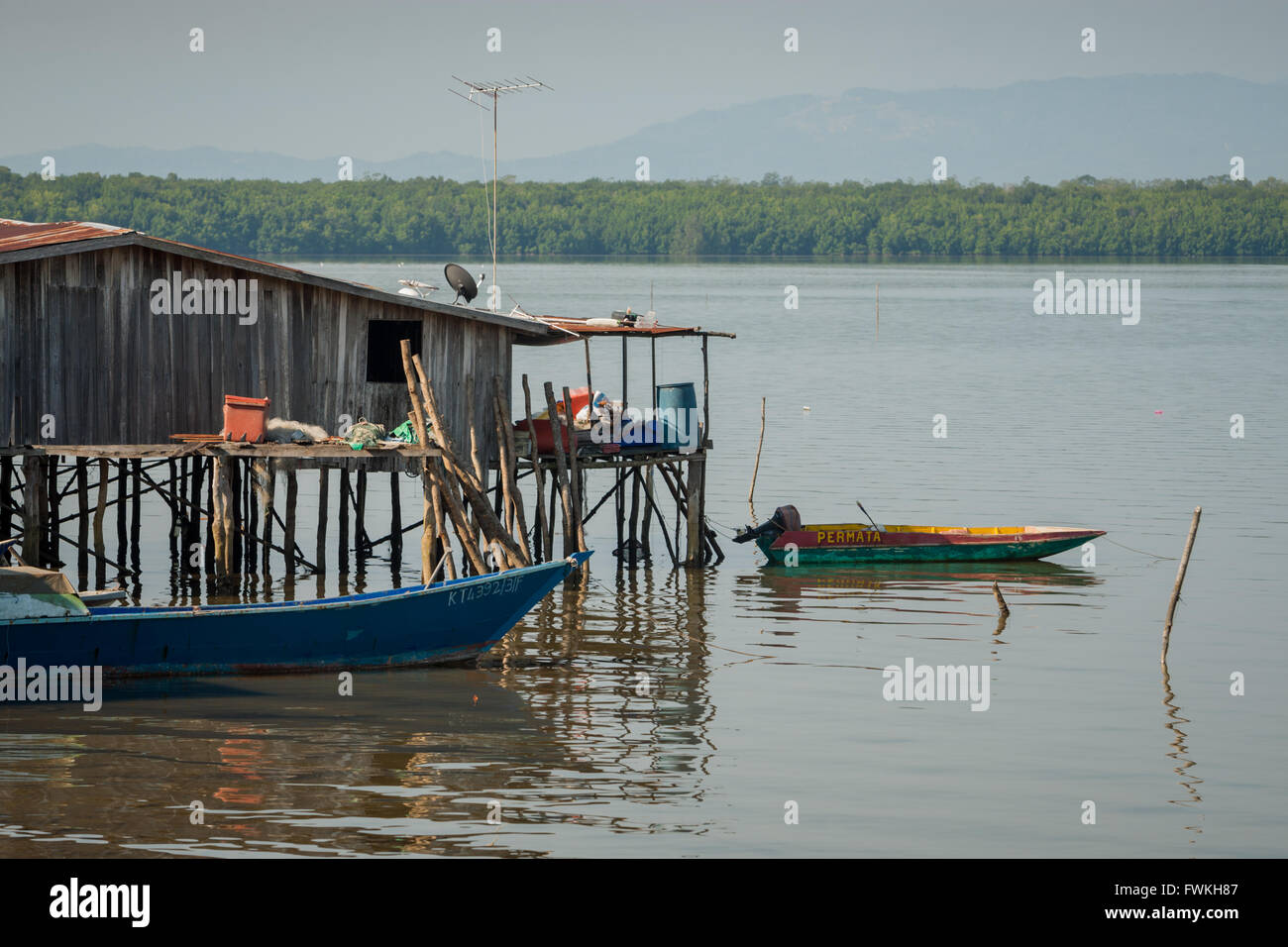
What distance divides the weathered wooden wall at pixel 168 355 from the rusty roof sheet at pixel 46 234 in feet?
0.93

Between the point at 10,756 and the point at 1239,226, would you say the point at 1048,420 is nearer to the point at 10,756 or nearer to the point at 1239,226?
the point at 10,756

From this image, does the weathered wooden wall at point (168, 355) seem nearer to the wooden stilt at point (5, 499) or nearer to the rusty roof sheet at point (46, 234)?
the rusty roof sheet at point (46, 234)

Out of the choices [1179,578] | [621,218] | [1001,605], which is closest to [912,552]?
[1001,605]

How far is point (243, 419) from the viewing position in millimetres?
23750

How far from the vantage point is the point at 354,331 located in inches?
1005

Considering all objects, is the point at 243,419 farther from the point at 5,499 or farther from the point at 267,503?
the point at 5,499

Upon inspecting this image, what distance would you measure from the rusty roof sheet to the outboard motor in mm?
12320

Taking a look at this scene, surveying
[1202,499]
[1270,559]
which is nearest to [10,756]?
[1270,559]

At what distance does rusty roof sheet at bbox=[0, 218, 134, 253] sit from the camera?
23.4 meters

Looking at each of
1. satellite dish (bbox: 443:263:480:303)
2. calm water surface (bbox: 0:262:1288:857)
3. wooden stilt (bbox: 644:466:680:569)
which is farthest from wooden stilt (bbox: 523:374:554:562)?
wooden stilt (bbox: 644:466:680:569)

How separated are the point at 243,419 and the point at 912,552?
521 inches

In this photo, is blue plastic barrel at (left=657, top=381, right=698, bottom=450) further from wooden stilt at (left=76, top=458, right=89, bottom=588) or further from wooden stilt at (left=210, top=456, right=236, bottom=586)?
wooden stilt at (left=76, top=458, right=89, bottom=588)

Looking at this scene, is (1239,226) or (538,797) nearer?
(538,797)

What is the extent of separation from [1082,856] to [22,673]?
12059mm
